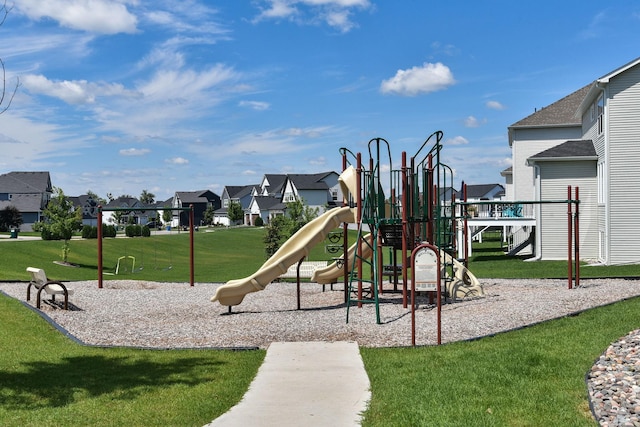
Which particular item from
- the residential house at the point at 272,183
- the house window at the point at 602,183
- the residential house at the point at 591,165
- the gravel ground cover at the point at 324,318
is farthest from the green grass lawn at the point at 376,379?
the residential house at the point at 272,183

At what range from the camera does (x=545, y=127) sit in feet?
129

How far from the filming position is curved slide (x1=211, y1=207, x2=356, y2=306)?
14531 millimetres

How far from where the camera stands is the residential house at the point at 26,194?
8425 centimetres

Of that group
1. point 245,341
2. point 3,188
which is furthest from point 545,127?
point 3,188

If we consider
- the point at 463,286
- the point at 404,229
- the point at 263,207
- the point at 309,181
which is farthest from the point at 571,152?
the point at 263,207

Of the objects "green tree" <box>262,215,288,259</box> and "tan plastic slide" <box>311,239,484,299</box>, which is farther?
"green tree" <box>262,215,288,259</box>

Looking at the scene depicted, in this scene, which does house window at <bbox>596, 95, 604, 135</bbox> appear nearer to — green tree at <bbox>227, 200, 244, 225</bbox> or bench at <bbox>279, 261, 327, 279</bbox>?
bench at <bbox>279, 261, 327, 279</bbox>

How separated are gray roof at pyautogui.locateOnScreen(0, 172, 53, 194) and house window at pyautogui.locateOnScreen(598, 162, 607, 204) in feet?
239

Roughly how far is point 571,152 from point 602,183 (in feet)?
9.99

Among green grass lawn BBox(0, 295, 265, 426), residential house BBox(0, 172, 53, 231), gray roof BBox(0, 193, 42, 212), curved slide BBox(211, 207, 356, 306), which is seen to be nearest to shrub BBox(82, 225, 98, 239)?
curved slide BBox(211, 207, 356, 306)

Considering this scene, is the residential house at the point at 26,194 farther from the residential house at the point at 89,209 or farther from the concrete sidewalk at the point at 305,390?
the concrete sidewalk at the point at 305,390

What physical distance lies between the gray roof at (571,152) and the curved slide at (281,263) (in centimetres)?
1925

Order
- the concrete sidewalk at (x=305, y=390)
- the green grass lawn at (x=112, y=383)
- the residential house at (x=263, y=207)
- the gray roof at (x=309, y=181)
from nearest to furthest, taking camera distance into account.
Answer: the concrete sidewalk at (x=305, y=390)
the green grass lawn at (x=112, y=383)
the gray roof at (x=309, y=181)
the residential house at (x=263, y=207)

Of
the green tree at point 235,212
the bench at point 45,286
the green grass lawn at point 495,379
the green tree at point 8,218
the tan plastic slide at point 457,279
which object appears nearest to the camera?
the green grass lawn at point 495,379
